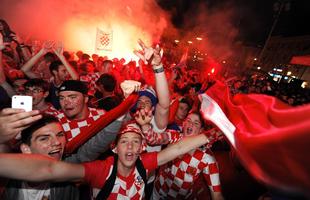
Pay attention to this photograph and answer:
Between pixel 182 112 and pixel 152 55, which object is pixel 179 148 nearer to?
pixel 152 55

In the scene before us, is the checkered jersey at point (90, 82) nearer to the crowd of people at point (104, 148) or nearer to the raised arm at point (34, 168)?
the crowd of people at point (104, 148)

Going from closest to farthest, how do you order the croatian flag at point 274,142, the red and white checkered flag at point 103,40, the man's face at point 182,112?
the croatian flag at point 274,142 < the man's face at point 182,112 < the red and white checkered flag at point 103,40

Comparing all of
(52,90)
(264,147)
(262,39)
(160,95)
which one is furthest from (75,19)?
(262,39)

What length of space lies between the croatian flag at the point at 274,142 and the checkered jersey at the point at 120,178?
3.92 feet

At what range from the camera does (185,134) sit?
3494mm

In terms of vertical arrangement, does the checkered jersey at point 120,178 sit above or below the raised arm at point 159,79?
below

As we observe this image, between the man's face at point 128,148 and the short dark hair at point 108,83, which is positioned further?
the short dark hair at point 108,83

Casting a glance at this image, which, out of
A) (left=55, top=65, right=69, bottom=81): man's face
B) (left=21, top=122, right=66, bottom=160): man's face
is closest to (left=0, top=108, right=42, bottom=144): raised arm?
(left=21, top=122, right=66, bottom=160): man's face

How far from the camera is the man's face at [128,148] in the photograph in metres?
2.58

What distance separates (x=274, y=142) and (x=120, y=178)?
1.76m

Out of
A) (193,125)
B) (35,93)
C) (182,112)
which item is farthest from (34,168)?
(182,112)

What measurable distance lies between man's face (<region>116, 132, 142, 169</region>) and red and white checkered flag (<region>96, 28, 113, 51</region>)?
9.71 meters

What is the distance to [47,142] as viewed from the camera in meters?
2.34

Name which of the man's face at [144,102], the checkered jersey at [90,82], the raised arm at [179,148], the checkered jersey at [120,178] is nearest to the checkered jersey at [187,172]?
the raised arm at [179,148]
